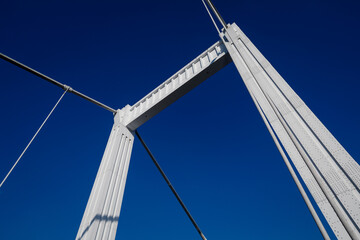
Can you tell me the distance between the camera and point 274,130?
7.61 feet

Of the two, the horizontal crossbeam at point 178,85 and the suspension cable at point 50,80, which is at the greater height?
the horizontal crossbeam at point 178,85

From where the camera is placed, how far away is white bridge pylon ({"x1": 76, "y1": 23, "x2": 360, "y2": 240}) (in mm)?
1581

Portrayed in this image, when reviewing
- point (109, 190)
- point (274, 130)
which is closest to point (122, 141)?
point (109, 190)

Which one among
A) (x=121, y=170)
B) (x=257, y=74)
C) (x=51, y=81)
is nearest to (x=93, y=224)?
(x=121, y=170)

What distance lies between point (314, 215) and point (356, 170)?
67cm

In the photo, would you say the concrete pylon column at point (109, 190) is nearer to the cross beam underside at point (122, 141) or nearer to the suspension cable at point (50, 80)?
the cross beam underside at point (122, 141)

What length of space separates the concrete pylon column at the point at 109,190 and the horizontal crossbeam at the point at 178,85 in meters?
0.58

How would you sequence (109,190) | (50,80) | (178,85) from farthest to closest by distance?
(178,85), (50,80), (109,190)

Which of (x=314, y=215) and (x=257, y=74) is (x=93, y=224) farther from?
(x=257, y=74)

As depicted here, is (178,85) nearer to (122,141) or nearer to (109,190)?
(122,141)

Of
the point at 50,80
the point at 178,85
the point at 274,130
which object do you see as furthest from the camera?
the point at 178,85

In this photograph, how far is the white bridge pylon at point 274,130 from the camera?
1.58 m

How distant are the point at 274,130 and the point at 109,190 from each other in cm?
376

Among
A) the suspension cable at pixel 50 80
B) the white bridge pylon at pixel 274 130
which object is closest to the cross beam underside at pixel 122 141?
Answer: the white bridge pylon at pixel 274 130
